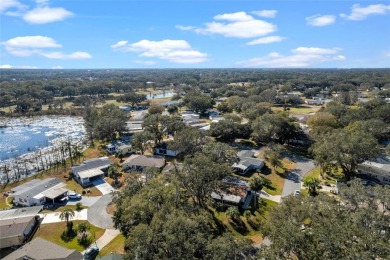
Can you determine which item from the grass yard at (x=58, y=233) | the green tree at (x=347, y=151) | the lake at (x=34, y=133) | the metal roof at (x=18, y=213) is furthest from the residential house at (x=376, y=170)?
the lake at (x=34, y=133)

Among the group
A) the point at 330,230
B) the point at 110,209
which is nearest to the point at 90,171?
the point at 110,209

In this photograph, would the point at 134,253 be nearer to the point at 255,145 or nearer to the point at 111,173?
the point at 111,173

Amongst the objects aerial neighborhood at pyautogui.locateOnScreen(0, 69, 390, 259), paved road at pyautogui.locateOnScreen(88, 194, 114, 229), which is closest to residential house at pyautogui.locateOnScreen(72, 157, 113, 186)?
aerial neighborhood at pyautogui.locateOnScreen(0, 69, 390, 259)

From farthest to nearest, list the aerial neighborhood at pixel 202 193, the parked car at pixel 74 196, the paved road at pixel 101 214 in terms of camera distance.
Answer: the parked car at pixel 74 196 → the paved road at pixel 101 214 → the aerial neighborhood at pixel 202 193

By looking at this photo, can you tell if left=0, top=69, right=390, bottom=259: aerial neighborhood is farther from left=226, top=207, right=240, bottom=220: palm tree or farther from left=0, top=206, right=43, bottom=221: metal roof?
left=0, top=206, right=43, bottom=221: metal roof

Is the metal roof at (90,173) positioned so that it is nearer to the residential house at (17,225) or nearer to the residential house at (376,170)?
the residential house at (17,225)

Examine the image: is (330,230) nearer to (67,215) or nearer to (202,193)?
(202,193)
